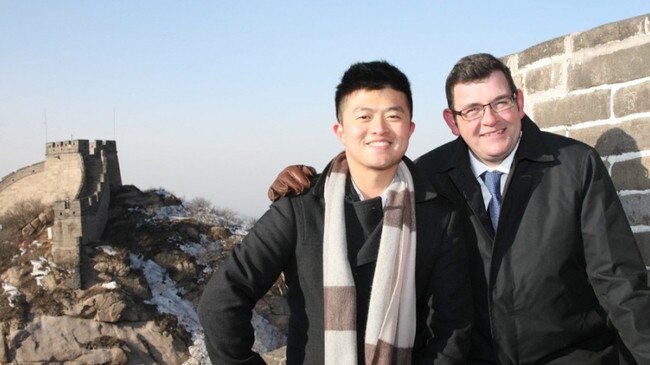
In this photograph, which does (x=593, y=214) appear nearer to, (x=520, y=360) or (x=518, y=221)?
(x=518, y=221)

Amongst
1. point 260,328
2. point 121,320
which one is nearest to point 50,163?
point 121,320

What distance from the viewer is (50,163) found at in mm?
36406

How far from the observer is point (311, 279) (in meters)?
2.71

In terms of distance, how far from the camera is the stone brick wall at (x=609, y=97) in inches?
135

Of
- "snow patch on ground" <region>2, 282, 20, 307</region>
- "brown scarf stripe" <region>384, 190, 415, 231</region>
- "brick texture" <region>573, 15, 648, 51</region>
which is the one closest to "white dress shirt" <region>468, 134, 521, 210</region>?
"brown scarf stripe" <region>384, 190, 415, 231</region>

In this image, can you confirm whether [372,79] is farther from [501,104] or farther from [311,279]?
[311,279]

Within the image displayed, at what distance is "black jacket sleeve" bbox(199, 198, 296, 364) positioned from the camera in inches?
99.7

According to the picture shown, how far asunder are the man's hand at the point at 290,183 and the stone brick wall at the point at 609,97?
1777mm

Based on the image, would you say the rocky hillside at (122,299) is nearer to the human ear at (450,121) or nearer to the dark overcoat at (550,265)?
the human ear at (450,121)

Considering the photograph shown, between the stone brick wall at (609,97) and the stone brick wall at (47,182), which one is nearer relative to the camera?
the stone brick wall at (609,97)

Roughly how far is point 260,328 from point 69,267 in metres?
9.17

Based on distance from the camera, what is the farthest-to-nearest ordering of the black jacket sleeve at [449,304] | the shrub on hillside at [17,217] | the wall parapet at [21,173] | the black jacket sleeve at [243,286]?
the wall parapet at [21,173] → the shrub on hillside at [17,217] → the black jacket sleeve at [449,304] → the black jacket sleeve at [243,286]

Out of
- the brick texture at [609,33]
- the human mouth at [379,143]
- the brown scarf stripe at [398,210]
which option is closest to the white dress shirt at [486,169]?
the brown scarf stripe at [398,210]

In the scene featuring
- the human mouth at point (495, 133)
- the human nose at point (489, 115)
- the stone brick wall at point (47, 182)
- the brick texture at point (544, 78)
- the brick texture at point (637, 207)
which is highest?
the brick texture at point (544, 78)
